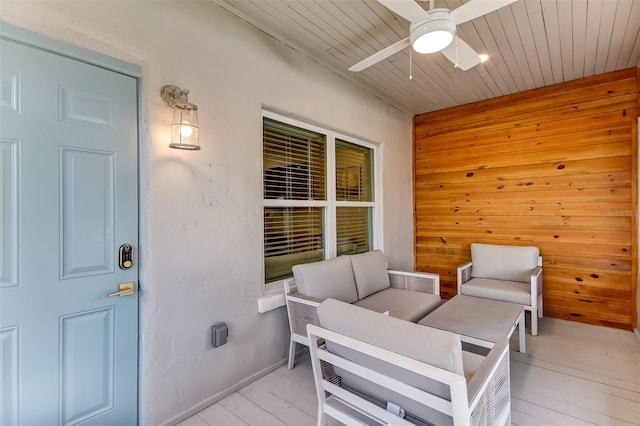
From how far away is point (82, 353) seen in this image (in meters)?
1.57

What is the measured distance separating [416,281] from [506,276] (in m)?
1.23

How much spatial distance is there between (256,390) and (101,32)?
2384mm

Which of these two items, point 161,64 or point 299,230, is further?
point 299,230

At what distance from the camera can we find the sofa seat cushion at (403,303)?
98.5 inches

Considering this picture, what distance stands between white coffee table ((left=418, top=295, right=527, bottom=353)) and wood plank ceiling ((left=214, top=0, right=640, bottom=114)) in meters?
2.20

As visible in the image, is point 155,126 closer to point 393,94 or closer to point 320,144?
point 320,144

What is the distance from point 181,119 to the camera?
6.04 ft

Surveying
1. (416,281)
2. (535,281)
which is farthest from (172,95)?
(535,281)

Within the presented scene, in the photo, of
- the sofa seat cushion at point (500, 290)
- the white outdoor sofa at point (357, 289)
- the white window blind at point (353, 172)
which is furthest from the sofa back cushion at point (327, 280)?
the sofa seat cushion at point (500, 290)

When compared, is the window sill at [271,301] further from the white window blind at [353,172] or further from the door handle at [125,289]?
the white window blind at [353,172]

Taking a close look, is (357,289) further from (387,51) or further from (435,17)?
(435,17)

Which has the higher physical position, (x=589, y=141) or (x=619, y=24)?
(x=619, y=24)


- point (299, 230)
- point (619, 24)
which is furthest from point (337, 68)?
point (619, 24)

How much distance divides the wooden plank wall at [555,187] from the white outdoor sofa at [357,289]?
142 centimetres
